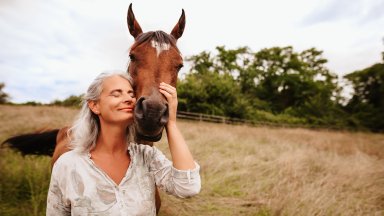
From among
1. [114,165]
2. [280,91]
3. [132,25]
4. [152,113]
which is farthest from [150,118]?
[280,91]

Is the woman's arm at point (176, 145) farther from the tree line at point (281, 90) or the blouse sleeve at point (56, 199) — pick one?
the tree line at point (281, 90)

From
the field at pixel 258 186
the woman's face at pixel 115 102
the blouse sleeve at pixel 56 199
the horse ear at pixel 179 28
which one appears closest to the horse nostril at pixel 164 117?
the woman's face at pixel 115 102

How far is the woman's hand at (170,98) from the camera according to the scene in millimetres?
1677

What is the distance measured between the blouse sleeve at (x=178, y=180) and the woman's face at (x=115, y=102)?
0.39 m

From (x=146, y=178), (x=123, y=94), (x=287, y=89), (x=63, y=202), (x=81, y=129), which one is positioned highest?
(x=287, y=89)

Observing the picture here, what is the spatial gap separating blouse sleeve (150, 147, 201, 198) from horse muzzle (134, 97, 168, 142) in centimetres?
23

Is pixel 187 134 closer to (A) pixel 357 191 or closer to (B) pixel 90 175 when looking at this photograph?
(A) pixel 357 191

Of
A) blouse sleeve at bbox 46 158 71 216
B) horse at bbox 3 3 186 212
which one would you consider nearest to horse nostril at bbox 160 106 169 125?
horse at bbox 3 3 186 212

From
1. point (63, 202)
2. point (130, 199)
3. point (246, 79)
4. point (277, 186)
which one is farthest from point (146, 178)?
point (246, 79)

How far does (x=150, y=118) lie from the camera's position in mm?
1626

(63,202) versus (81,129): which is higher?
(81,129)

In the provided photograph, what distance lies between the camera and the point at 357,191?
486 centimetres

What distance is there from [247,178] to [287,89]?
119 ft

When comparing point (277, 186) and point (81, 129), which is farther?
point (277, 186)
